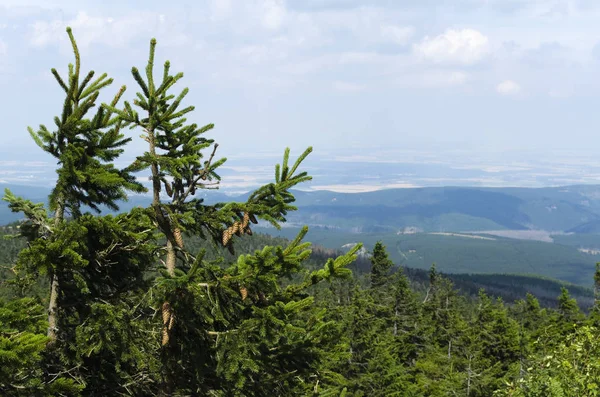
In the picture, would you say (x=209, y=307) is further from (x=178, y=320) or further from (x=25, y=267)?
(x=25, y=267)

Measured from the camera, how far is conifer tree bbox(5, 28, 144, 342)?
24.8ft

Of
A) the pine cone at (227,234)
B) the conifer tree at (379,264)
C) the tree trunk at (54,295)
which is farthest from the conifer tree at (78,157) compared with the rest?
the conifer tree at (379,264)

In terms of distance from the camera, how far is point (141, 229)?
27.0ft

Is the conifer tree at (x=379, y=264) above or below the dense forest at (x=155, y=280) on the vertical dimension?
below

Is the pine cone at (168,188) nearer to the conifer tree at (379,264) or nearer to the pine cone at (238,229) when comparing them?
the pine cone at (238,229)

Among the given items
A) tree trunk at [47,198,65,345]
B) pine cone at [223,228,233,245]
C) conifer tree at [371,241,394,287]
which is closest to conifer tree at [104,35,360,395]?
pine cone at [223,228,233,245]

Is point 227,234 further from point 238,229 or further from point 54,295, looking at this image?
point 54,295

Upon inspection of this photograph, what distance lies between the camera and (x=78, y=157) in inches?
302

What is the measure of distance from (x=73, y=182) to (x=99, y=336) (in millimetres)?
2369

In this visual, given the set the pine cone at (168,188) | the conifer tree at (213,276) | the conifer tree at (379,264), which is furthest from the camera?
the conifer tree at (379,264)

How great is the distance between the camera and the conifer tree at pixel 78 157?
24.8ft

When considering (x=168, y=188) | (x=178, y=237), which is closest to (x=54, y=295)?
(x=178, y=237)

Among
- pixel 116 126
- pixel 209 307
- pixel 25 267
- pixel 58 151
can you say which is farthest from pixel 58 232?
pixel 209 307

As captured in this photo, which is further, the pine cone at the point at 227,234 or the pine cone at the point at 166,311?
the pine cone at the point at 227,234
